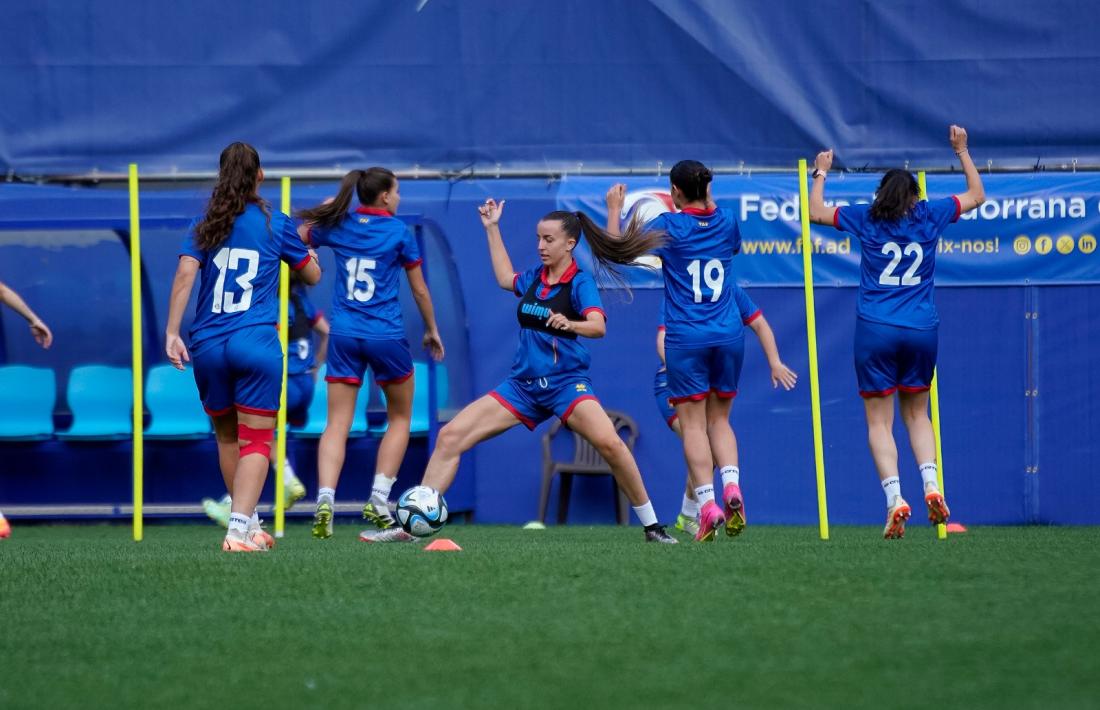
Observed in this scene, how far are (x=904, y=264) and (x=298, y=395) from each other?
4.61m

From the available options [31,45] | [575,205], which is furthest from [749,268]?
[31,45]

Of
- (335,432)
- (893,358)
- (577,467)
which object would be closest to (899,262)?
(893,358)

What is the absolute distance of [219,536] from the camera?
10.3m

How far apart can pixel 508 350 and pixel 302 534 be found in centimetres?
232

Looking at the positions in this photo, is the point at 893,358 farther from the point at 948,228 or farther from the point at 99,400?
the point at 99,400

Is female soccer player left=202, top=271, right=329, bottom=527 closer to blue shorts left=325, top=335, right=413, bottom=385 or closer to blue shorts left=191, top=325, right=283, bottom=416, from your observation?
blue shorts left=325, top=335, right=413, bottom=385

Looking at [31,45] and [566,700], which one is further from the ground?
[31,45]

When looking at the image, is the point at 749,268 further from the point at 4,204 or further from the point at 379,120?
the point at 4,204

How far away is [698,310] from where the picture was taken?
852 centimetres

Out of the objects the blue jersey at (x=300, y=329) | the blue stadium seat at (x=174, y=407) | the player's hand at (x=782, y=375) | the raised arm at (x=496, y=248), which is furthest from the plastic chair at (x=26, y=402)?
the player's hand at (x=782, y=375)

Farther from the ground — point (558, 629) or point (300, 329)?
point (300, 329)

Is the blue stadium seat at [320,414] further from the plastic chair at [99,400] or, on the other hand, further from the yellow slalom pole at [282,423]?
the yellow slalom pole at [282,423]

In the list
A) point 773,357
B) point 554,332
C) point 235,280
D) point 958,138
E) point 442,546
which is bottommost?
point 442,546

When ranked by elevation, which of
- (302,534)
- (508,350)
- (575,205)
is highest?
(575,205)
